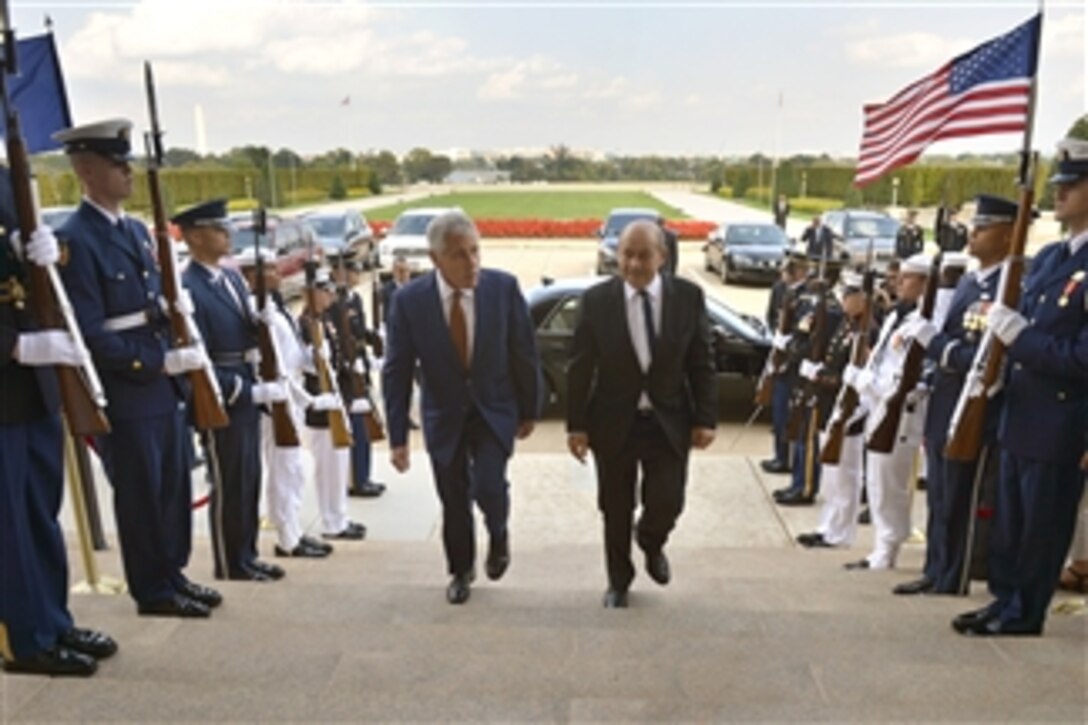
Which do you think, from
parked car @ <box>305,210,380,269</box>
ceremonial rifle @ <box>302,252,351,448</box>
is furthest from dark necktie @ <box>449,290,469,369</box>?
parked car @ <box>305,210,380,269</box>

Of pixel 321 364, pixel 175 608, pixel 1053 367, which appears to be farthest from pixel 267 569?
pixel 1053 367

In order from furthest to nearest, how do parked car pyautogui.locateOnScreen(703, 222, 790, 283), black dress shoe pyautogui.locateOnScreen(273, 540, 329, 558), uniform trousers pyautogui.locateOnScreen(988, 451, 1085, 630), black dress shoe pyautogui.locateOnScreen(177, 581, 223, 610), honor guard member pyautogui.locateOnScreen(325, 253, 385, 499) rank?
parked car pyautogui.locateOnScreen(703, 222, 790, 283) → honor guard member pyautogui.locateOnScreen(325, 253, 385, 499) → black dress shoe pyautogui.locateOnScreen(273, 540, 329, 558) → black dress shoe pyautogui.locateOnScreen(177, 581, 223, 610) → uniform trousers pyautogui.locateOnScreen(988, 451, 1085, 630)

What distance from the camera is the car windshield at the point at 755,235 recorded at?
62.2ft

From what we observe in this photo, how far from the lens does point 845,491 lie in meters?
5.38

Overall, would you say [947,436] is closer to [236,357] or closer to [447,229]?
[447,229]

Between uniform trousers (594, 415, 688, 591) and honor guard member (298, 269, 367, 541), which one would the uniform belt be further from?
uniform trousers (594, 415, 688, 591)

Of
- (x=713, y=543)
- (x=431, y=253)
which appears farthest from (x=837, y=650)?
(x=713, y=543)

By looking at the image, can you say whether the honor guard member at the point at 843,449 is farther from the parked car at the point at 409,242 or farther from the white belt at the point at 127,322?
the parked car at the point at 409,242

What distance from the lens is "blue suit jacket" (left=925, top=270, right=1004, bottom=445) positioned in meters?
3.70

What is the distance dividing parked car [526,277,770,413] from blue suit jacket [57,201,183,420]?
5.16 meters

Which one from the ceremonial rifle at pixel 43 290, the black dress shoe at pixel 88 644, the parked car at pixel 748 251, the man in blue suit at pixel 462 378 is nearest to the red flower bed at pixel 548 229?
the parked car at pixel 748 251

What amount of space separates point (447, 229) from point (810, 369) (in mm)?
3264

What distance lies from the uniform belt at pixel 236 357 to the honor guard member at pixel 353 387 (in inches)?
64.6

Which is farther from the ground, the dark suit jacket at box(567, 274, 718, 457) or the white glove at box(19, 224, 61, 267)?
the white glove at box(19, 224, 61, 267)
